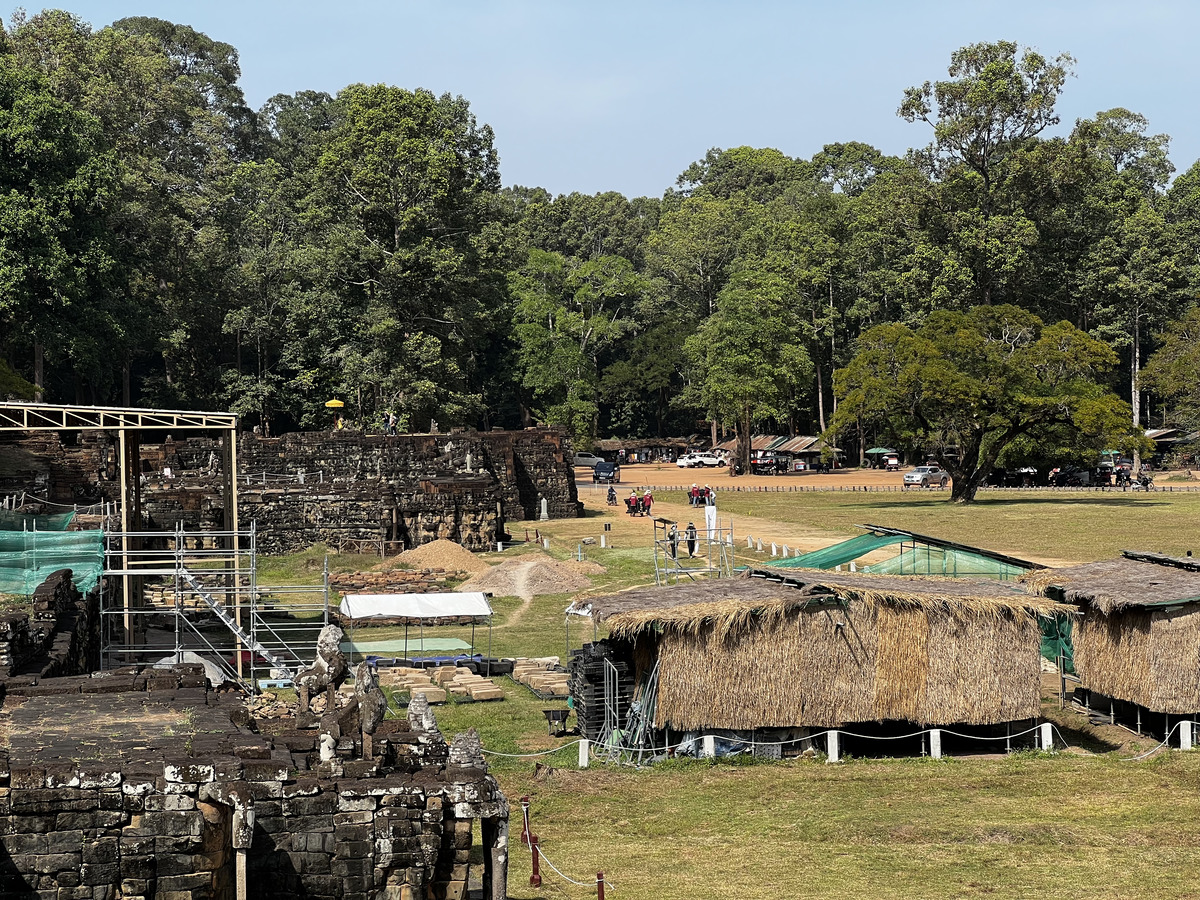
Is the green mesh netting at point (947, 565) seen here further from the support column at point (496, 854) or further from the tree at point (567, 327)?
the tree at point (567, 327)

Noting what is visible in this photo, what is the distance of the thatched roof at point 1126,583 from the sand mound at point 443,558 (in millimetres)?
21243

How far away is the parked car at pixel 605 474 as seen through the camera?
78.8 metres

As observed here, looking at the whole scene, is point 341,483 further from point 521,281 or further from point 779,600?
point 521,281

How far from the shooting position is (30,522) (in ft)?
109

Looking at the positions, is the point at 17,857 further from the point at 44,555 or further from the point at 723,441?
the point at 723,441

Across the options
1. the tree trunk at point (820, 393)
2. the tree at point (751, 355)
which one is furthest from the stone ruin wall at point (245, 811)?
the tree trunk at point (820, 393)

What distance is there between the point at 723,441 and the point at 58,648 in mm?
86228

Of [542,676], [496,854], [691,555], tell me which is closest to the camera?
[496,854]

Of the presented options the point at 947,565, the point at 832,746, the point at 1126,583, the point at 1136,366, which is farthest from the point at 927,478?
the point at 832,746

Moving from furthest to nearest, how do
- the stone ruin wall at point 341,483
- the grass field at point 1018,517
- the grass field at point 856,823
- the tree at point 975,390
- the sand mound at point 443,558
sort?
1. the tree at point 975,390
2. the stone ruin wall at point 341,483
3. the grass field at point 1018,517
4. the sand mound at point 443,558
5. the grass field at point 856,823

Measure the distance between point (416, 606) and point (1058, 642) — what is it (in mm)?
12916

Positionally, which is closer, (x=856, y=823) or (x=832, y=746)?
(x=856, y=823)

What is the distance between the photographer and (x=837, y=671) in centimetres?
2145

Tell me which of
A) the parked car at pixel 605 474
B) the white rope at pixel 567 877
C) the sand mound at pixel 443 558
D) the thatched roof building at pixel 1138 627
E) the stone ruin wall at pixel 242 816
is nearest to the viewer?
the stone ruin wall at pixel 242 816
